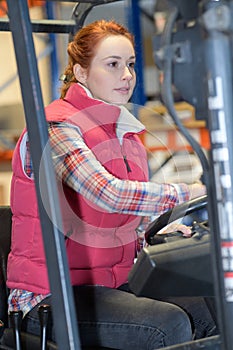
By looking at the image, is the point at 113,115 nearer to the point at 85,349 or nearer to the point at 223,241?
the point at 85,349

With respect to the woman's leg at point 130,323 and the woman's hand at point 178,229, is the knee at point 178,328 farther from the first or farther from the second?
the woman's hand at point 178,229

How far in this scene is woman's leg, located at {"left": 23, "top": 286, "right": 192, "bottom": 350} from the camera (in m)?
2.23

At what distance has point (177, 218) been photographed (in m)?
2.14

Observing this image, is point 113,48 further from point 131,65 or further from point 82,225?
point 82,225

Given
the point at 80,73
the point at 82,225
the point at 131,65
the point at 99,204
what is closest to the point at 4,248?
the point at 82,225

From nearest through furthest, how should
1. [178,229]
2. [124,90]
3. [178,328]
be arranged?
[178,229]
[178,328]
[124,90]

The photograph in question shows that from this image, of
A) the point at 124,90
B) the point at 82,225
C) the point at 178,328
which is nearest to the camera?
the point at 178,328

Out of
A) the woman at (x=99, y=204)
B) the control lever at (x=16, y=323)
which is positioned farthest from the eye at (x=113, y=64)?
the control lever at (x=16, y=323)

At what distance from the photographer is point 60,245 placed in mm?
1734

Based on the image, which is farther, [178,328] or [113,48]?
[113,48]

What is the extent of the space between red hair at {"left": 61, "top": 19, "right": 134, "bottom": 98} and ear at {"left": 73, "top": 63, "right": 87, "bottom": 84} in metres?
0.01

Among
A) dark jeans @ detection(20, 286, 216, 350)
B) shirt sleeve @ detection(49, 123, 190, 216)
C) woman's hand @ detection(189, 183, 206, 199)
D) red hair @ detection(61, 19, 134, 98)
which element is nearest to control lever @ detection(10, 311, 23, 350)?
dark jeans @ detection(20, 286, 216, 350)

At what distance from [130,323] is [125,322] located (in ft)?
0.05

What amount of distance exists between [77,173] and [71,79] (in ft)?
1.50
